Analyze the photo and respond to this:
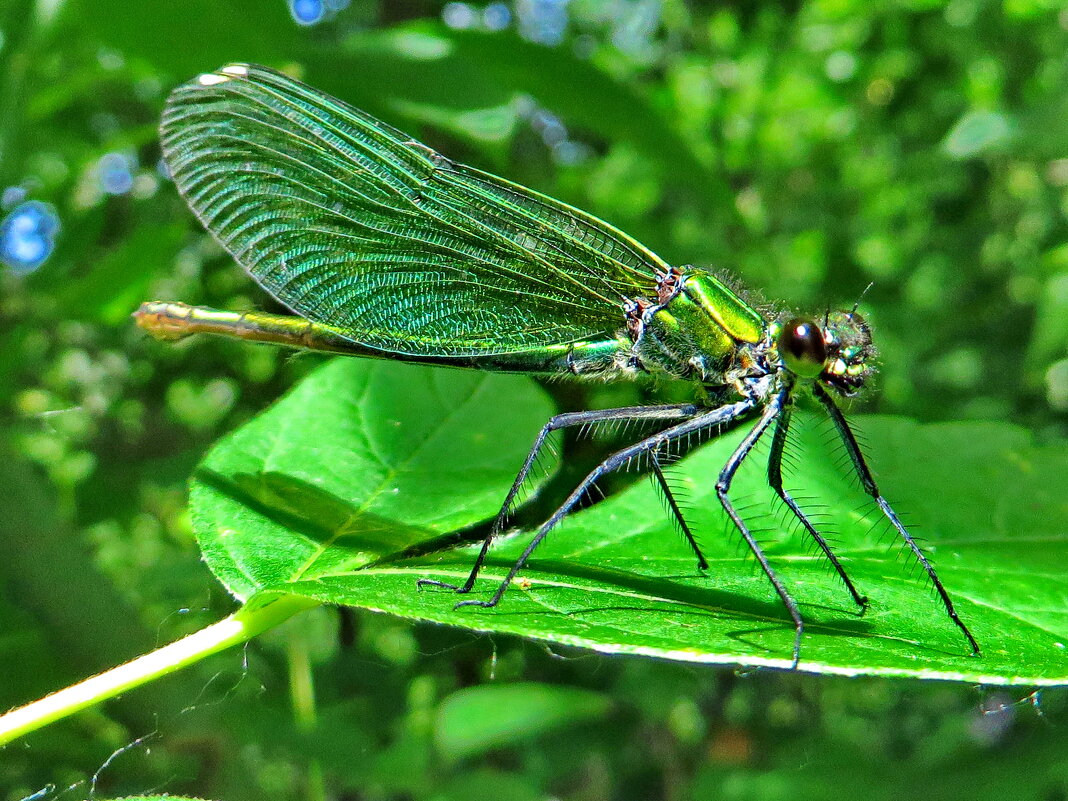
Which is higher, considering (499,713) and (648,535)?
(648,535)

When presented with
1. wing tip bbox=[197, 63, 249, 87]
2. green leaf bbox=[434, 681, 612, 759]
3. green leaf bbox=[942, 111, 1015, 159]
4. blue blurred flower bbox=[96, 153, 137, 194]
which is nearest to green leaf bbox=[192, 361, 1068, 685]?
wing tip bbox=[197, 63, 249, 87]

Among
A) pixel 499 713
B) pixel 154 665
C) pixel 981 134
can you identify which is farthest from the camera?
pixel 981 134

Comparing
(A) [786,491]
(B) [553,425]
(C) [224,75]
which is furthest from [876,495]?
(C) [224,75]

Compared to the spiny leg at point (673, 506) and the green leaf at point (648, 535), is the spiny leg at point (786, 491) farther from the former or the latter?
the spiny leg at point (673, 506)

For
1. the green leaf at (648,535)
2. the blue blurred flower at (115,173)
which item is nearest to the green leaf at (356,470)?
the green leaf at (648,535)

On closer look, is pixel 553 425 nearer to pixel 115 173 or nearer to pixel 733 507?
pixel 733 507

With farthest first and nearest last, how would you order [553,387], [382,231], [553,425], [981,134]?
[981,134] < [553,387] < [382,231] < [553,425]

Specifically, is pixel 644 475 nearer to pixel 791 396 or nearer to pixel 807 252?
pixel 791 396
